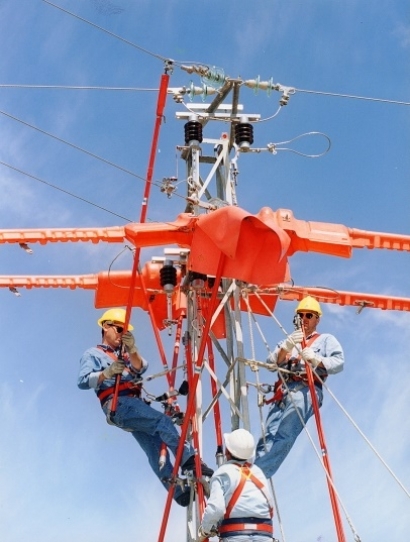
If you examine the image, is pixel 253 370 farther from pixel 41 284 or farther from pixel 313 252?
pixel 41 284

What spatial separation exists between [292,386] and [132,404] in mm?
1651

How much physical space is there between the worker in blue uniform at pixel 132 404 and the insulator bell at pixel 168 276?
0.62m

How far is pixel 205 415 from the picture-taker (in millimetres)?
8695

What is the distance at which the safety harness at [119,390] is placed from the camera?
8461 millimetres

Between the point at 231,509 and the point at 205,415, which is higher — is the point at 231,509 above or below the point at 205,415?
below

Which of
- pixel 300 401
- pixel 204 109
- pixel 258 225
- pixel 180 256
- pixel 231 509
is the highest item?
pixel 204 109

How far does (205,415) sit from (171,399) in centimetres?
41

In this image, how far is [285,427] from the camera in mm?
8258

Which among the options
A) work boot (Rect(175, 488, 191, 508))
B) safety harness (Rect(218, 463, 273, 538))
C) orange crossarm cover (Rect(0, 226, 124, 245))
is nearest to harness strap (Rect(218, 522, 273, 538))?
safety harness (Rect(218, 463, 273, 538))

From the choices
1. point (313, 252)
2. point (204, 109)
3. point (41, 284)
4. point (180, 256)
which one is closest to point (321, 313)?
point (313, 252)

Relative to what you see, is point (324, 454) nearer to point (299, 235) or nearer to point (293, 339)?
point (293, 339)

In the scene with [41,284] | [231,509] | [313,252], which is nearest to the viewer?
[231,509]

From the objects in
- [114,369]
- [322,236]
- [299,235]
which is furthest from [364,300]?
[114,369]

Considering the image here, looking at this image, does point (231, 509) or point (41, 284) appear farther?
point (41, 284)
